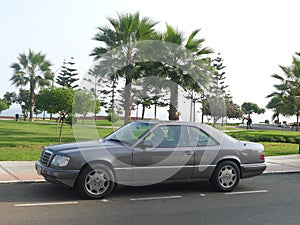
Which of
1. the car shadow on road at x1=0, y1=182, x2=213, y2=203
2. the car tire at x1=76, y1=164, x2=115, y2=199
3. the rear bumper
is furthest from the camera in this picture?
the rear bumper

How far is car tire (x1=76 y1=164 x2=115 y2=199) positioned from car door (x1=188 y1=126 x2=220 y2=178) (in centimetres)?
179

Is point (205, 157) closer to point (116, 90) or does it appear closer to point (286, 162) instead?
point (286, 162)

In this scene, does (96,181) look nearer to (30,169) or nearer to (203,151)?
(203,151)

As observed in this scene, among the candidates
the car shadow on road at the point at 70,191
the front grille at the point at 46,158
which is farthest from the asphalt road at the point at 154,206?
the front grille at the point at 46,158

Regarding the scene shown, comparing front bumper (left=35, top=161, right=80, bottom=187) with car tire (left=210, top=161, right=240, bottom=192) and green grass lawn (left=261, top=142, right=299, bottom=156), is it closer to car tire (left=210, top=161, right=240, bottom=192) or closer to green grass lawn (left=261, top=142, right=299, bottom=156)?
car tire (left=210, top=161, right=240, bottom=192)

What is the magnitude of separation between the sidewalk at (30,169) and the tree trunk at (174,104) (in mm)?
7766

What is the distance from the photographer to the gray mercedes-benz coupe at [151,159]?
696cm

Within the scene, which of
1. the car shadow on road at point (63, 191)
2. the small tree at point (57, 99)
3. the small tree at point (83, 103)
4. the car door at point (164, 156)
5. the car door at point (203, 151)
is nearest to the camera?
the car shadow on road at point (63, 191)

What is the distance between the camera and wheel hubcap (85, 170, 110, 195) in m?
6.99

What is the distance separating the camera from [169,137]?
305 inches

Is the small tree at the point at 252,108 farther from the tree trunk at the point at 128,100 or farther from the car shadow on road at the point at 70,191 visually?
the car shadow on road at the point at 70,191

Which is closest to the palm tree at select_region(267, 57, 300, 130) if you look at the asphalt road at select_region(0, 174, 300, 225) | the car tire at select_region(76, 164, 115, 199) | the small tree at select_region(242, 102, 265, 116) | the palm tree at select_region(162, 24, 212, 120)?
the palm tree at select_region(162, 24, 212, 120)

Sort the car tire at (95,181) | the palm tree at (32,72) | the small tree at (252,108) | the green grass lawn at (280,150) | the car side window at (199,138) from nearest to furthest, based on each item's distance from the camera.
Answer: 1. the car tire at (95,181)
2. the car side window at (199,138)
3. the green grass lawn at (280,150)
4. the palm tree at (32,72)
5. the small tree at (252,108)

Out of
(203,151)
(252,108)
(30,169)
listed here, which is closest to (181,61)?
(30,169)
